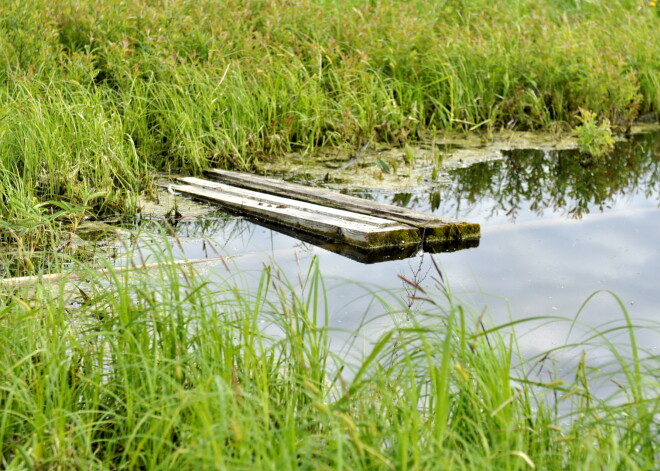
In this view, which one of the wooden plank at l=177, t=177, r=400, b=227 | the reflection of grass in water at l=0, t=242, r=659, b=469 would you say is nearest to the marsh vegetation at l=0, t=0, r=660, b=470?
the reflection of grass in water at l=0, t=242, r=659, b=469

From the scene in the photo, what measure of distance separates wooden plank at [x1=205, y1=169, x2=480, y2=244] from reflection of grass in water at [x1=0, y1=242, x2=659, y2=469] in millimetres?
2155

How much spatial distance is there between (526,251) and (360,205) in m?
1.08

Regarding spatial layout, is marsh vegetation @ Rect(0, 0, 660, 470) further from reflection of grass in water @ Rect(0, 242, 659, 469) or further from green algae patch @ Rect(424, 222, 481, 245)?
green algae patch @ Rect(424, 222, 481, 245)

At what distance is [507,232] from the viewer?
18.4 feet

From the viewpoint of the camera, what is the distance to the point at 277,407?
2.69 m

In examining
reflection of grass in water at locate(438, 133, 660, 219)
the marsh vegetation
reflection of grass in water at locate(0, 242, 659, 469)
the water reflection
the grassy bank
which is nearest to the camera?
reflection of grass in water at locate(0, 242, 659, 469)

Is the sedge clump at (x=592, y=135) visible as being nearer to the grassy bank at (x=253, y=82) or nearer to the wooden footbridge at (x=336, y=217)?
the grassy bank at (x=253, y=82)

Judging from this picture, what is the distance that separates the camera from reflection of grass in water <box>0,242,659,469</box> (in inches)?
84.6

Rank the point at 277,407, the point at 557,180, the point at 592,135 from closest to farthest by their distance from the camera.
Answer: the point at 277,407 < the point at 557,180 < the point at 592,135

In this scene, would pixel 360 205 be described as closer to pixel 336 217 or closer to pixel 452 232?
pixel 336 217

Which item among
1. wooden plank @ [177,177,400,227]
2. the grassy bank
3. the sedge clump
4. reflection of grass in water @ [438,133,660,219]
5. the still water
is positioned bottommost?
the still water

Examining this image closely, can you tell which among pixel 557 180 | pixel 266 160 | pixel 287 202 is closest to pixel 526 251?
pixel 287 202

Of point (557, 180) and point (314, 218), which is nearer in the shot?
point (314, 218)

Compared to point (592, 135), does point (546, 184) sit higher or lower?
lower
